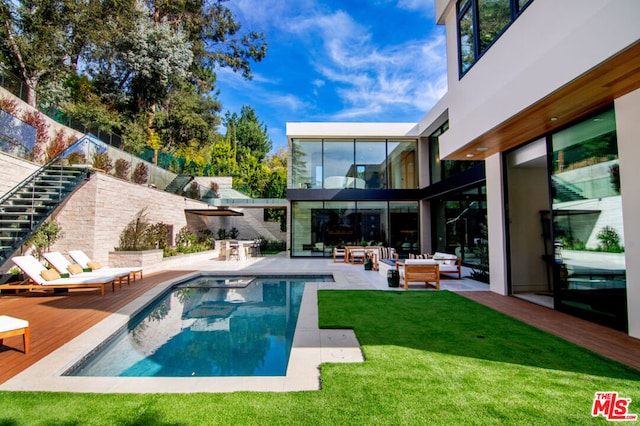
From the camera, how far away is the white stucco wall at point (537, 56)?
10.4 ft

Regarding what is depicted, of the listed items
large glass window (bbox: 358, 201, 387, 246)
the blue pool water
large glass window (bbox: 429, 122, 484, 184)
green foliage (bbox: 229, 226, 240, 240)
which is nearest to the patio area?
the blue pool water

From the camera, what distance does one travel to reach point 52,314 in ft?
17.5

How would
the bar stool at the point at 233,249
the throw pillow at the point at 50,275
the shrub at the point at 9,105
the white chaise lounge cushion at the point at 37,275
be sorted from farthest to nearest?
the bar stool at the point at 233,249, the shrub at the point at 9,105, the throw pillow at the point at 50,275, the white chaise lounge cushion at the point at 37,275

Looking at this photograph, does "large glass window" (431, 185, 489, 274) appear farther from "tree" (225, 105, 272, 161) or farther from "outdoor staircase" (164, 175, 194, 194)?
"tree" (225, 105, 272, 161)

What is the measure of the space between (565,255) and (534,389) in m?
3.74

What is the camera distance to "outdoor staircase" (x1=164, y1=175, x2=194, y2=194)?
1510 centimetres

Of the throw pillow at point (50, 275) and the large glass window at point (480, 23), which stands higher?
the large glass window at point (480, 23)

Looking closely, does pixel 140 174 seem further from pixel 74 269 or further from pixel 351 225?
pixel 351 225

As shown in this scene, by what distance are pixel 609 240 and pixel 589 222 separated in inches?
17.4

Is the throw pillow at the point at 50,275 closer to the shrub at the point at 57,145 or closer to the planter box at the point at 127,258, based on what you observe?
the planter box at the point at 127,258

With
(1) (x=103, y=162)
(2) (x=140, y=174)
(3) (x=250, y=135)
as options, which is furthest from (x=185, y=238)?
(3) (x=250, y=135)

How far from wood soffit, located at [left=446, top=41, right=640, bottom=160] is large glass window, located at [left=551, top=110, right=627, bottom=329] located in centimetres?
37

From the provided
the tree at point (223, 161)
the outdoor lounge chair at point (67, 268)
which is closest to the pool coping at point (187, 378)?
the outdoor lounge chair at point (67, 268)

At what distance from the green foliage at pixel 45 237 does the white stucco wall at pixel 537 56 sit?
11410 mm
